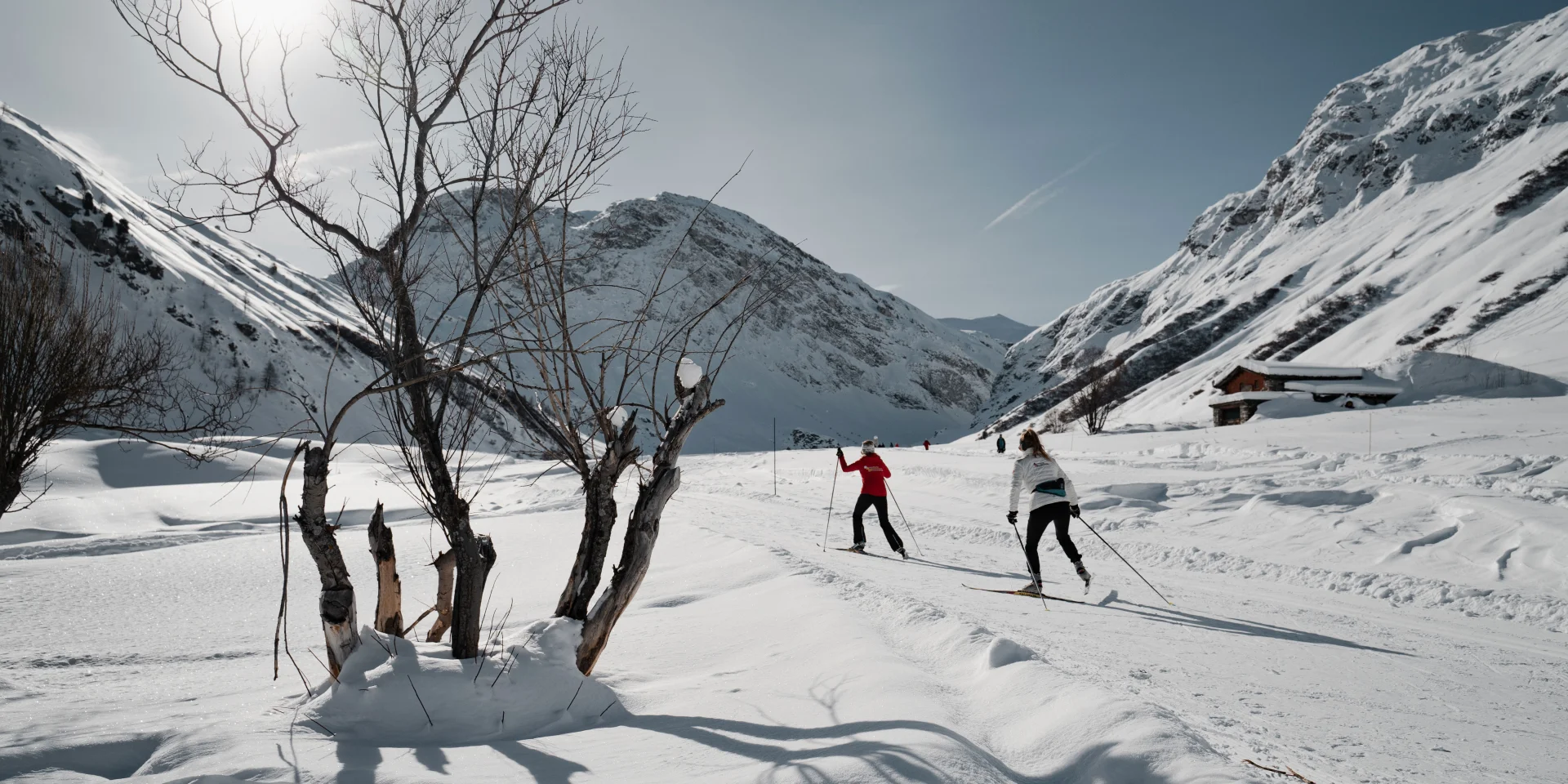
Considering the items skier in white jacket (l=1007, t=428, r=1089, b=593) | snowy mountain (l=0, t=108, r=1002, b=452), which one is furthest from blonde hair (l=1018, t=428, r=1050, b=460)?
snowy mountain (l=0, t=108, r=1002, b=452)

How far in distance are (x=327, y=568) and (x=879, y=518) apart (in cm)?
729

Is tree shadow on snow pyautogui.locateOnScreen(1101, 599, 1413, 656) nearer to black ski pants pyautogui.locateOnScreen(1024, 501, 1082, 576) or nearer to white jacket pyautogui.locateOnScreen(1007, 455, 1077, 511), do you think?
black ski pants pyautogui.locateOnScreen(1024, 501, 1082, 576)

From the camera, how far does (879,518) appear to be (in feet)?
32.1

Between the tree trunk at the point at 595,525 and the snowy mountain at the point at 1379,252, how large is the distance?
4757 cm

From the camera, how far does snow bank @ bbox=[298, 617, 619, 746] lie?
314 cm

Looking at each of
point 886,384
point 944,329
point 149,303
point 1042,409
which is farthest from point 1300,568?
point 944,329

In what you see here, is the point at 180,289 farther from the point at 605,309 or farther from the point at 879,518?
the point at 879,518

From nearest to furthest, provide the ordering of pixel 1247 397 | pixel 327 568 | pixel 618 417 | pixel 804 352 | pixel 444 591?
pixel 327 568
pixel 618 417
pixel 444 591
pixel 1247 397
pixel 804 352

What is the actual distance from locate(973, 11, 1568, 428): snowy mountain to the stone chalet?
5259mm

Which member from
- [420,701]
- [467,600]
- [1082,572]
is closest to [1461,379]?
[1082,572]

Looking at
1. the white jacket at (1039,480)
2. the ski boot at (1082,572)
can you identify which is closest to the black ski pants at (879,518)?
the white jacket at (1039,480)

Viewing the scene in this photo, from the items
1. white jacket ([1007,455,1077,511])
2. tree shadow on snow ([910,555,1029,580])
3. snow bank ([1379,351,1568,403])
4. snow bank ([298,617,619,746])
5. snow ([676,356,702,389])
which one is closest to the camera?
snow bank ([298,617,619,746])

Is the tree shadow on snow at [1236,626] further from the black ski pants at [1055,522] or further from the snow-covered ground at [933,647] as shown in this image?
the black ski pants at [1055,522]

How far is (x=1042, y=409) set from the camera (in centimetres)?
8181
